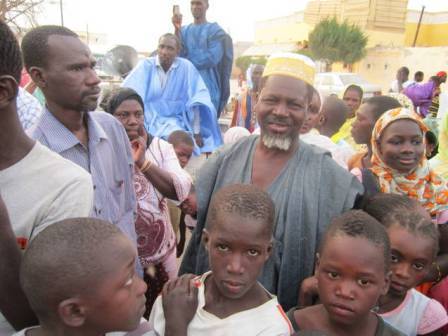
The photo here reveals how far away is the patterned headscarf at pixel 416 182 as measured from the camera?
2486 mm

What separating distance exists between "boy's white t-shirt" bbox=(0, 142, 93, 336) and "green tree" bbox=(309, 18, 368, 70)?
1278 inches

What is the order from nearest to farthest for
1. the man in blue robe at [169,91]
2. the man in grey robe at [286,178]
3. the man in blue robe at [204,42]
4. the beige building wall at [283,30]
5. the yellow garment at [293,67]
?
1. the man in grey robe at [286,178]
2. the yellow garment at [293,67]
3. the man in blue robe at [169,91]
4. the man in blue robe at [204,42]
5. the beige building wall at [283,30]

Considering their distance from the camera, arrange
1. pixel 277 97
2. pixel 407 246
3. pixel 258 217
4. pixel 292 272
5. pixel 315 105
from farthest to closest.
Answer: pixel 315 105
pixel 277 97
pixel 292 272
pixel 407 246
pixel 258 217

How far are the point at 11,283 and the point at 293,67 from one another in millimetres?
1696

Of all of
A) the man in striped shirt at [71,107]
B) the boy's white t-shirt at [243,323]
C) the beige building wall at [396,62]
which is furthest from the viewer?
the beige building wall at [396,62]

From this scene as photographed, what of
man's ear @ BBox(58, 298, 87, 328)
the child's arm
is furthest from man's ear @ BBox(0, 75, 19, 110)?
man's ear @ BBox(58, 298, 87, 328)

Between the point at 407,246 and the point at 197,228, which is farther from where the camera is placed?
the point at 197,228

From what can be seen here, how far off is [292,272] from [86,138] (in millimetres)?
1177

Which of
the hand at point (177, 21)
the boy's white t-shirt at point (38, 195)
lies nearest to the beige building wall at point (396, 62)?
the hand at point (177, 21)

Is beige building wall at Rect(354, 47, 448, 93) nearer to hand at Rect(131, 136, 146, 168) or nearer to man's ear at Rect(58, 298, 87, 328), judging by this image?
hand at Rect(131, 136, 146, 168)

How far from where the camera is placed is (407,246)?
192 centimetres

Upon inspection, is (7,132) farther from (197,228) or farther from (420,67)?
(420,67)

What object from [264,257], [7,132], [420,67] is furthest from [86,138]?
[420,67]

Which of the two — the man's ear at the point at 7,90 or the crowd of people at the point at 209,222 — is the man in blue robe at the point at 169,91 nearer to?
the crowd of people at the point at 209,222
